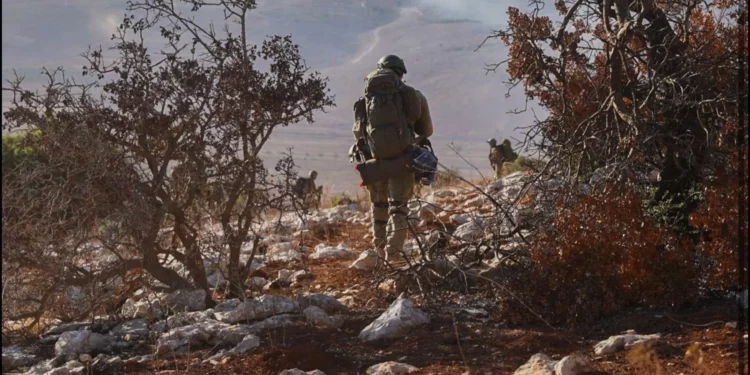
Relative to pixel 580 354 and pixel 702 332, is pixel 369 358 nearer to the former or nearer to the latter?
pixel 580 354

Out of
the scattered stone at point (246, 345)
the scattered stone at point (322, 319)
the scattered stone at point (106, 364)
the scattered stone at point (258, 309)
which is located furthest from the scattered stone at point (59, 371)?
the scattered stone at point (322, 319)

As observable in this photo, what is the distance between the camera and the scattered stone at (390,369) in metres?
4.61

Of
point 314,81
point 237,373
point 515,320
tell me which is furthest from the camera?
point 314,81

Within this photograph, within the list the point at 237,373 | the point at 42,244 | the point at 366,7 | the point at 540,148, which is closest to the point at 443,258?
the point at 540,148

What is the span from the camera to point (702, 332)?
4637 millimetres

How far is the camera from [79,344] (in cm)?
567

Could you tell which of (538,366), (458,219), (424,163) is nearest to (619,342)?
(538,366)

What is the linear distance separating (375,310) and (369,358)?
3.84 ft

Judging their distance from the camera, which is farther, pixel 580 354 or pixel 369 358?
pixel 369 358

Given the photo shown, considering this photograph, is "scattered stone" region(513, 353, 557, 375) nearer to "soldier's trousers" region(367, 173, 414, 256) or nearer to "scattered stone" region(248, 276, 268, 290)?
"soldier's trousers" region(367, 173, 414, 256)

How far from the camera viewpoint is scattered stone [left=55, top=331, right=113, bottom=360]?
5648 mm

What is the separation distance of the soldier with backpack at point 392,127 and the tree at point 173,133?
0.44 metres

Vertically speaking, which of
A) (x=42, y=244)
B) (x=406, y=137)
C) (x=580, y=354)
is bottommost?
(x=580, y=354)

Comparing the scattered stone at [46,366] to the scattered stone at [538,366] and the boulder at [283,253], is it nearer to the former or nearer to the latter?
the scattered stone at [538,366]
